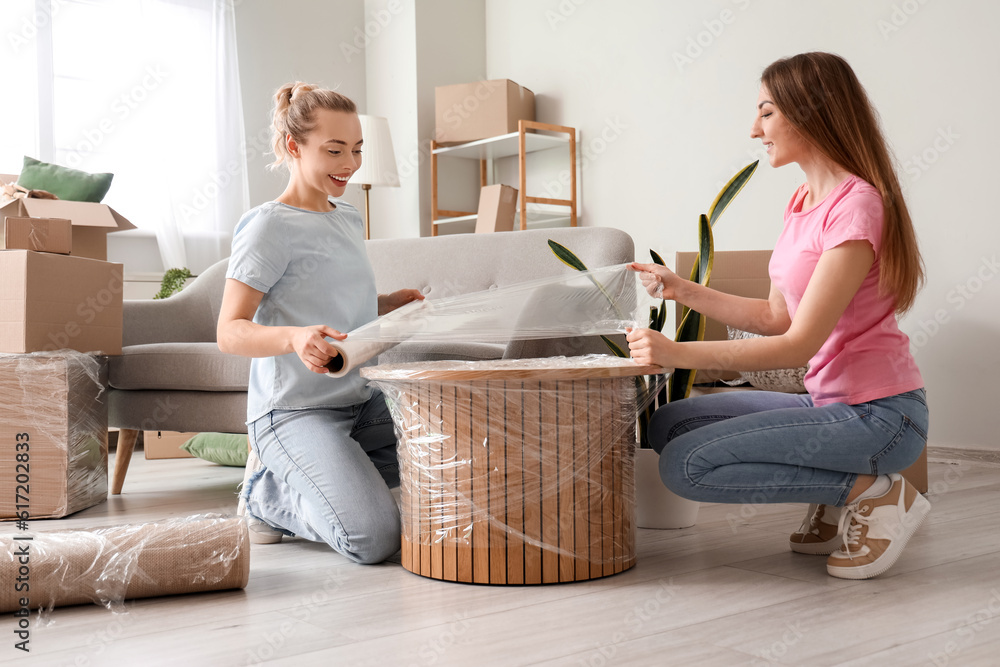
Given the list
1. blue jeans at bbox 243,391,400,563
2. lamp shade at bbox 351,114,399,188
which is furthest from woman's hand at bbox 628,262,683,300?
lamp shade at bbox 351,114,399,188

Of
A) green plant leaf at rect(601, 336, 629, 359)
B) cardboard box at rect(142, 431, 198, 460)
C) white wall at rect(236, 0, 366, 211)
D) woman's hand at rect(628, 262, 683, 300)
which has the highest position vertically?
white wall at rect(236, 0, 366, 211)

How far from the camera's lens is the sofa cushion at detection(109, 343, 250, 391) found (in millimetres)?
2270

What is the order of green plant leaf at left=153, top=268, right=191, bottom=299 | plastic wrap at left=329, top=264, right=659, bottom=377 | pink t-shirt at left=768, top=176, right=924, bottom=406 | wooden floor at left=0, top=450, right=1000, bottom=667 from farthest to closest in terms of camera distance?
green plant leaf at left=153, top=268, right=191, bottom=299, plastic wrap at left=329, top=264, right=659, bottom=377, pink t-shirt at left=768, top=176, right=924, bottom=406, wooden floor at left=0, top=450, right=1000, bottom=667

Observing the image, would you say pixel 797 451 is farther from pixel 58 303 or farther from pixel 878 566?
pixel 58 303

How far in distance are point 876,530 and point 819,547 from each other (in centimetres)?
19

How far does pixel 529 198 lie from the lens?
4.14 meters

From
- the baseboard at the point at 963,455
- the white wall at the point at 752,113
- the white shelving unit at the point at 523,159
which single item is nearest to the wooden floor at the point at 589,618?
the baseboard at the point at 963,455

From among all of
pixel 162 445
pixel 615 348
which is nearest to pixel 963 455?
pixel 615 348

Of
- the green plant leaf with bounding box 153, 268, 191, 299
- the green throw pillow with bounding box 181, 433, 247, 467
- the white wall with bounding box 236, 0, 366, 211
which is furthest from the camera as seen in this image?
the white wall with bounding box 236, 0, 366, 211

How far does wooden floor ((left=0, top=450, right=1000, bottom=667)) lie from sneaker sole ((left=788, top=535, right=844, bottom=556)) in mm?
19

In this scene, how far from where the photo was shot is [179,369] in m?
2.32

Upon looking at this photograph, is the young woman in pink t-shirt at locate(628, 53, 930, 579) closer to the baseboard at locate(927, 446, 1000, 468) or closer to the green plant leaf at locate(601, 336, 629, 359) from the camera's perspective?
the green plant leaf at locate(601, 336, 629, 359)

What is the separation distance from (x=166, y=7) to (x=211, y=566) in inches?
139

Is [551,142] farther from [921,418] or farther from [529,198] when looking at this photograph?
[921,418]
